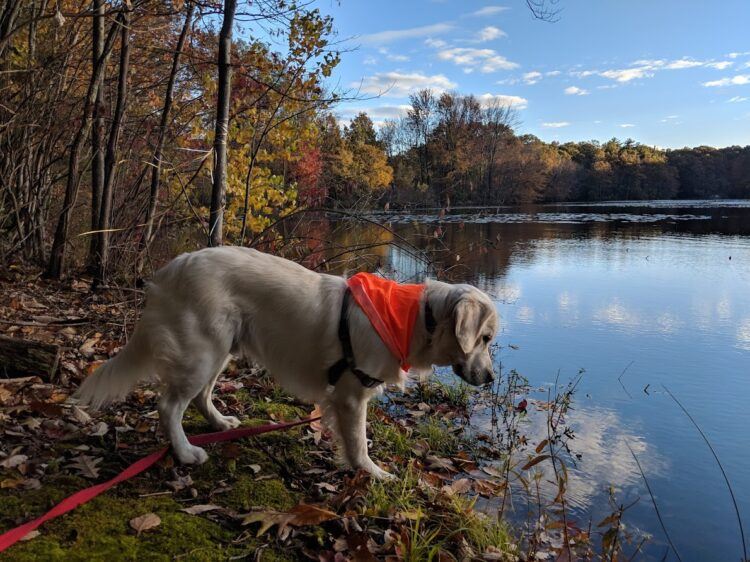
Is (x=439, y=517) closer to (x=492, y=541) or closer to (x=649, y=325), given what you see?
(x=492, y=541)

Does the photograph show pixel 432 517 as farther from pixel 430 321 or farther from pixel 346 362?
pixel 430 321

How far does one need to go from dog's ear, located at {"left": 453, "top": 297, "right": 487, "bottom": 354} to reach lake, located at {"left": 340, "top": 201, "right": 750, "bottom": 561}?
1961 mm

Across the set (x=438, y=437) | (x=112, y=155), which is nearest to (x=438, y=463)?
(x=438, y=437)

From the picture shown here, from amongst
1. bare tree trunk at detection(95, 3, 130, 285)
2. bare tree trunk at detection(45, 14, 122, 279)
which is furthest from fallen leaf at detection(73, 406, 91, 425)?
bare tree trunk at detection(45, 14, 122, 279)

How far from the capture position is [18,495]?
10.0 ft

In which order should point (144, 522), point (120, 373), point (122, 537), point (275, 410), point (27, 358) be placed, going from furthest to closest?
point (275, 410), point (27, 358), point (120, 373), point (144, 522), point (122, 537)

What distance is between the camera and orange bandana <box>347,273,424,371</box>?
3877 mm

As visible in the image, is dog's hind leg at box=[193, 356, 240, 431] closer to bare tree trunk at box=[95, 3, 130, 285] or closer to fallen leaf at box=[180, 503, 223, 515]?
fallen leaf at box=[180, 503, 223, 515]

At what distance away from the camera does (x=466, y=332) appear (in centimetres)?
396

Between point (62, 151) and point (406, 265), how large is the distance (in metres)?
10.8

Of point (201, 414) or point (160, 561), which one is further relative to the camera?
point (201, 414)

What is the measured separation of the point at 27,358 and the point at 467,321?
376 cm

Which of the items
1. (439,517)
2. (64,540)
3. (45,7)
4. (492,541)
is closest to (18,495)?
(64,540)

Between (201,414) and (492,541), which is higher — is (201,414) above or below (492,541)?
above
